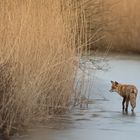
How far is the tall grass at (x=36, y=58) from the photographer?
25.2ft

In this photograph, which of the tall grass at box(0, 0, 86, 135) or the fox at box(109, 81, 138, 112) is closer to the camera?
the tall grass at box(0, 0, 86, 135)

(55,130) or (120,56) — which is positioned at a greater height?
(120,56)

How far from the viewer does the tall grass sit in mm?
7688

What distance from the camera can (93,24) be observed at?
12.5m

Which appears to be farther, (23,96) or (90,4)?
(90,4)

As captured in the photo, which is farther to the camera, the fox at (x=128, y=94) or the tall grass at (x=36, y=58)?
the fox at (x=128, y=94)

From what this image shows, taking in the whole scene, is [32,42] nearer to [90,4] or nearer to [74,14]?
[74,14]

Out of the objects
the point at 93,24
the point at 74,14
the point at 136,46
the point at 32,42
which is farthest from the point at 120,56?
the point at 32,42

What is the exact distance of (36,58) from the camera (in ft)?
27.7

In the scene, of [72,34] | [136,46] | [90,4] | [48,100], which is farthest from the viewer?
[136,46]

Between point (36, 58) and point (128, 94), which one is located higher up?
point (36, 58)

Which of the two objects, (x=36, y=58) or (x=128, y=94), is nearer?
(x=36, y=58)

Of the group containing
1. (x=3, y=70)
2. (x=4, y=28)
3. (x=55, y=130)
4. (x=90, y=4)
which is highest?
(x=90, y=4)

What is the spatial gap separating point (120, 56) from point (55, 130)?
41.0 feet
